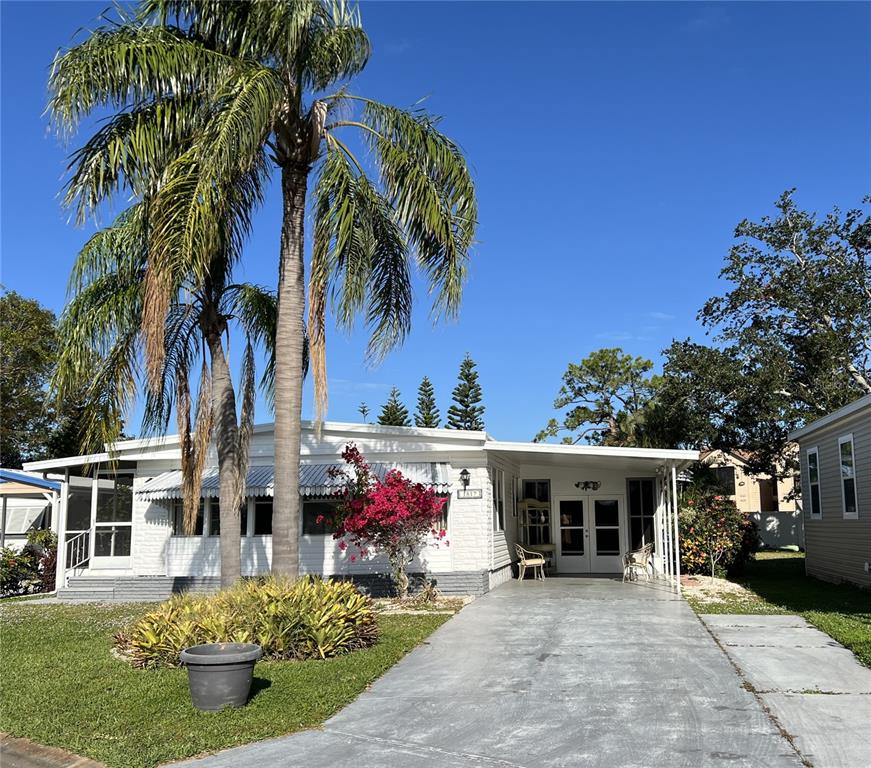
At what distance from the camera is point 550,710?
665 cm

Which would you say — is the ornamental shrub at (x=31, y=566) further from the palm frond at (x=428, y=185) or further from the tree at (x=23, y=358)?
the palm frond at (x=428, y=185)

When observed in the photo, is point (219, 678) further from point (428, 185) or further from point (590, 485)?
point (590, 485)

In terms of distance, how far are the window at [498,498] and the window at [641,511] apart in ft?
11.4

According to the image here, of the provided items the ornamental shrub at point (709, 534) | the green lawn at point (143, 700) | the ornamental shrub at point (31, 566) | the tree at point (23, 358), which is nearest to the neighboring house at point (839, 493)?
the ornamental shrub at point (709, 534)

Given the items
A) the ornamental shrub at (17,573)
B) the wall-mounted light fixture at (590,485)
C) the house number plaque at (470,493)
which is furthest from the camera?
the wall-mounted light fixture at (590,485)

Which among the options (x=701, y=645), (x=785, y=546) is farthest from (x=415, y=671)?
(x=785, y=546)

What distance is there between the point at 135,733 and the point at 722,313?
25843mm

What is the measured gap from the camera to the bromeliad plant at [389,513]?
1307cm

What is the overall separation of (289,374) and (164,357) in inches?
67.0

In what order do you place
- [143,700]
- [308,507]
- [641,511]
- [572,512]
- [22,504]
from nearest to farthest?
1. [143,700]
2. [308,507]
3. [641,511]
4. [572,512]
5. [22,504]

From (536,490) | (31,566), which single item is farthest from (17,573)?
(536,490)

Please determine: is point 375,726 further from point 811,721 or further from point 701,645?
point 701,645

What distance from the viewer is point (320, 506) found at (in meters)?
16.1

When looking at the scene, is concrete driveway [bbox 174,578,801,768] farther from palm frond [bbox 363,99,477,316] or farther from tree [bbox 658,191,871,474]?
tree [bbox 658,191,871,474]
